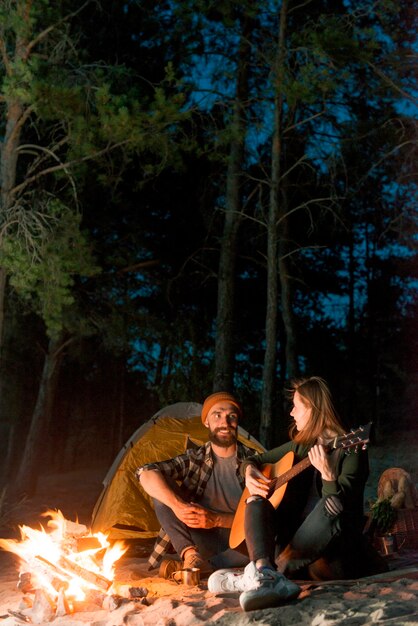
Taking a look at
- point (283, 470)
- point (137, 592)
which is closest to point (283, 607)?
point (283, 470)

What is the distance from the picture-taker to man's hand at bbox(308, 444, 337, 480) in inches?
150

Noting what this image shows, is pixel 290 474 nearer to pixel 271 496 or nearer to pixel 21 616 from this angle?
pixel 271 496

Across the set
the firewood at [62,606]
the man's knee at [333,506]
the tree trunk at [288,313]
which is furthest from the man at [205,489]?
the tree trunk at [288,313]

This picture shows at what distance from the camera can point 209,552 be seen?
499 centimetres

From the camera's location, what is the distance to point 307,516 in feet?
13.2

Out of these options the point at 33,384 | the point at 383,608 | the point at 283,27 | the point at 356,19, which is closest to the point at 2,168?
the point at 283,27

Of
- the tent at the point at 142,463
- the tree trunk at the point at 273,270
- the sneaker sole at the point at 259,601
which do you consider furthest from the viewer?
the tree trunk at the point at 273,270

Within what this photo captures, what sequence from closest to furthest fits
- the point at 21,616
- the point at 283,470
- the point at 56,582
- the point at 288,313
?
the point at 21,616, the point at 56,582, the point at 283,470, the point at 288,313

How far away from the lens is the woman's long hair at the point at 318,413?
13.6 feet

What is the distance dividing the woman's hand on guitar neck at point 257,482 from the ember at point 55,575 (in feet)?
3.42

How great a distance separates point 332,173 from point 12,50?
5.45 meters

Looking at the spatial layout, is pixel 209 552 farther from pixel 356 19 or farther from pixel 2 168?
pixel 356 19

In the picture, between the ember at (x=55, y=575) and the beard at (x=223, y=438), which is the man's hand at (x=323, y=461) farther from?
the ember at (x=55, y=575)

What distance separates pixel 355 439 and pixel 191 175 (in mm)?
12233
